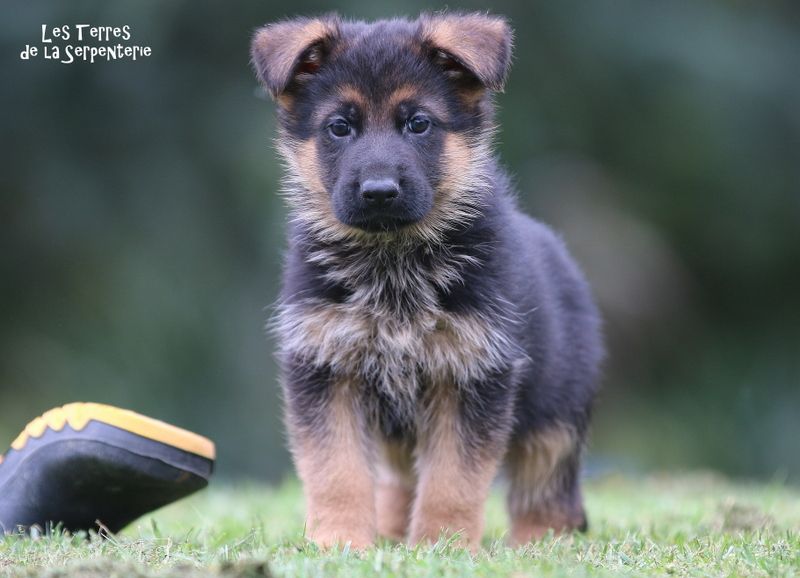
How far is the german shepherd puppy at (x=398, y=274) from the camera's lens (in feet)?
15.6

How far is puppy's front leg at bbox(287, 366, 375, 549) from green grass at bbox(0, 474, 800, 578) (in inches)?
6.6

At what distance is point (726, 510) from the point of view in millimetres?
5746

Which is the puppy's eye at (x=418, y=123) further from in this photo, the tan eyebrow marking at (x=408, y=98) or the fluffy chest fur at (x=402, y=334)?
the fluffy chest fur at (x=402, y=334)

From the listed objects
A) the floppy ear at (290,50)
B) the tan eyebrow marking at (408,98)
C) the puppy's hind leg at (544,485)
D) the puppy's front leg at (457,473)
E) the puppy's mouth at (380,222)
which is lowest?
the puppy's hind leg at (544,485)

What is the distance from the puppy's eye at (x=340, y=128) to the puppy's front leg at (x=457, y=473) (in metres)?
1.09

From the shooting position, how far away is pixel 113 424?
15.5ft

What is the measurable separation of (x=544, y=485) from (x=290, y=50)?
6.98 feet

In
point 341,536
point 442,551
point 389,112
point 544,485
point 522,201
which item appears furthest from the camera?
point 522,201

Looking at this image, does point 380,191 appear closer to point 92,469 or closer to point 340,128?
point 340,128

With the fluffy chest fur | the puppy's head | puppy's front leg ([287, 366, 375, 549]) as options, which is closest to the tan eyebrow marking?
the puppy's head

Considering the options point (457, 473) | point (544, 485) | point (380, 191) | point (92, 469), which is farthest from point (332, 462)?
point (544, 485)

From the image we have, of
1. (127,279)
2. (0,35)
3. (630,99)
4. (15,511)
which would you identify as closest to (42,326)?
(127,279)

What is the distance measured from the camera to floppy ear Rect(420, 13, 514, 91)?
4895 mm

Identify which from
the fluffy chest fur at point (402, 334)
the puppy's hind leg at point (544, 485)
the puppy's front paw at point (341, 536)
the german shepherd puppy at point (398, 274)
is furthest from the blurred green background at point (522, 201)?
the puppy's front paw at point (341, 536)
